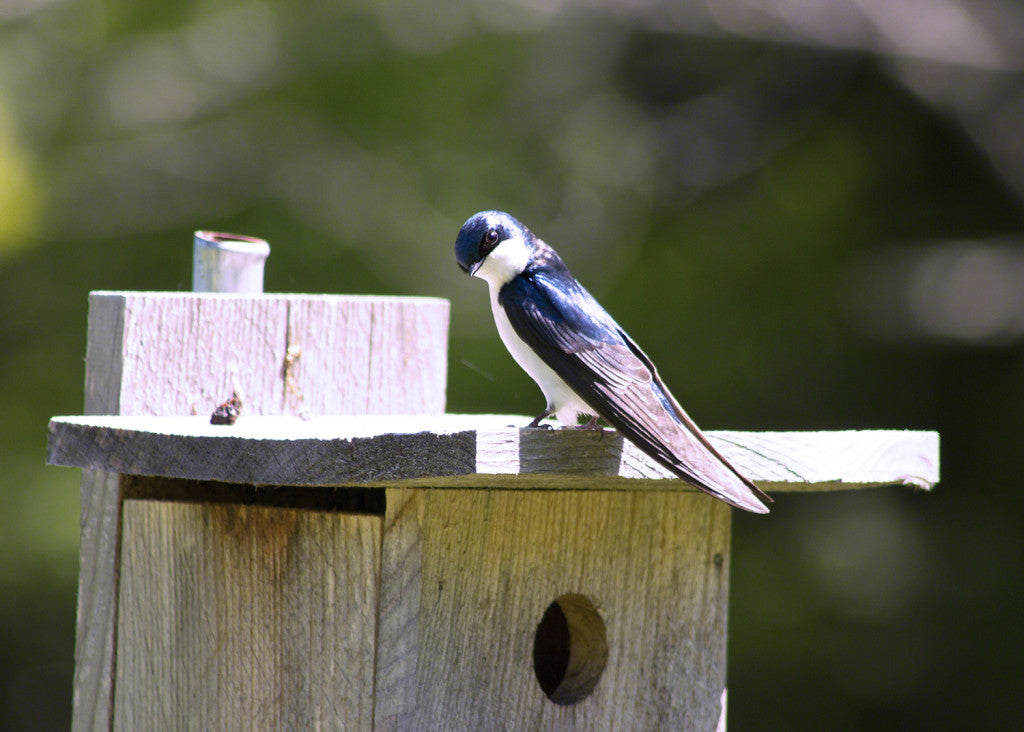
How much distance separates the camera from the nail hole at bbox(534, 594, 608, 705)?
5.72 feet

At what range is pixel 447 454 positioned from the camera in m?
1.27

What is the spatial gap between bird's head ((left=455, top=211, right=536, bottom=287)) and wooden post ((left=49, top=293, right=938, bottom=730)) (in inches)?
7.4

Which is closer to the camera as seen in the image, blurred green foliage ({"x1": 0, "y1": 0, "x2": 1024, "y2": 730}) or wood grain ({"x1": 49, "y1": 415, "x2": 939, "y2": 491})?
wood grain ({"x1": 49, "y1": 415, "x2": 939, "y2": 491})

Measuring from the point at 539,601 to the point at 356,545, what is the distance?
11.0 inches

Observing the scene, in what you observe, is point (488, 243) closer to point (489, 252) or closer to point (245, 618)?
point (489, 252)

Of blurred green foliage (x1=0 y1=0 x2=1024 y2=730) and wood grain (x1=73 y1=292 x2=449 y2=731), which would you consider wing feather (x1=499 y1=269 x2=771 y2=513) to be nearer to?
wood grain (x1=73 y1=292 x2=449 y2=731)

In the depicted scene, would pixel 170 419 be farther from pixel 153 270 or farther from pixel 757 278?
pixel 757 278

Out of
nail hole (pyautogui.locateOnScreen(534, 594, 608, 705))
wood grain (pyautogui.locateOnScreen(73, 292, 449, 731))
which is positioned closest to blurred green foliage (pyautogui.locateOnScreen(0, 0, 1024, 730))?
wood grain (pyautogui.locateOnScreen(73, 292, 449, 731))

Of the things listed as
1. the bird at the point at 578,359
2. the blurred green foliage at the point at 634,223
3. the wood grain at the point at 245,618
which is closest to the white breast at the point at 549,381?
the bird at the point at 578,359

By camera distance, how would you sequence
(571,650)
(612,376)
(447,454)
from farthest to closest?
(571,650) → (612,376) → (447,454)

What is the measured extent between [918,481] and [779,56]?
2778mm

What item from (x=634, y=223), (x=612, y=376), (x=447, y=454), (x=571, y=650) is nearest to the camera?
(x=447, y=454)

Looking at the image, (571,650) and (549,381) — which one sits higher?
(549,381)

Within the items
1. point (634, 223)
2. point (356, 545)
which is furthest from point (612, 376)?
point (634, 223)
